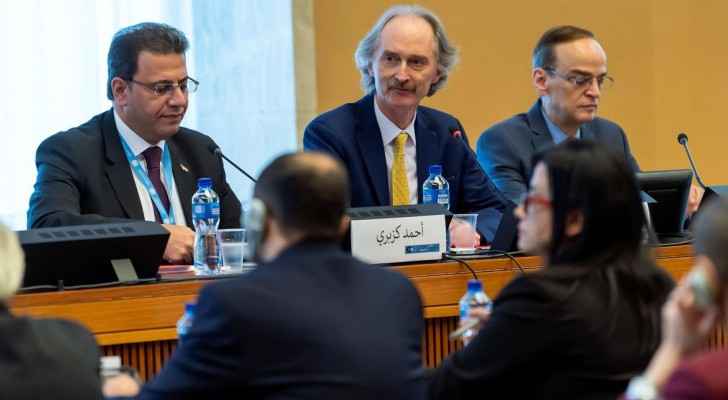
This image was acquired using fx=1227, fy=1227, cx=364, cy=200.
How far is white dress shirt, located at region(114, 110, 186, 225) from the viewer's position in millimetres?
4105

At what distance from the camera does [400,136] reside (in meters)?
4.45

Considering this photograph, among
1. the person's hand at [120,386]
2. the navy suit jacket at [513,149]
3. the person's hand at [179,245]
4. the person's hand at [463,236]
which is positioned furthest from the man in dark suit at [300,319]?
the navy suit jacket at [513,149]

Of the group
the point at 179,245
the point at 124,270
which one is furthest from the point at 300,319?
the point at 179,245

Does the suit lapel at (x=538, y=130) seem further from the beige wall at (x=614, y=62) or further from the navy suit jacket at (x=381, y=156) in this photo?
the beige wall at (x=614, y=62)

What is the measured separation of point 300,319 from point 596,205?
2.25ft

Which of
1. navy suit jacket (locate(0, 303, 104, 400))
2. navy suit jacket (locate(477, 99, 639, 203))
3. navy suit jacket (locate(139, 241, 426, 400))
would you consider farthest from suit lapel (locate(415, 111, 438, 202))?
navy suit jacket (locate(0, 303, 104, 400))

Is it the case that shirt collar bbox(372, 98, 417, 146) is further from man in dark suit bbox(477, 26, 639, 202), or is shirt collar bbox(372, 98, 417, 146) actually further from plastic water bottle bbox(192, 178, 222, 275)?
plastic water bottle bbox(192, 178, 222, 275)

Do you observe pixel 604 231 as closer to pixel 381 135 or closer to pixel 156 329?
pixel 156 329

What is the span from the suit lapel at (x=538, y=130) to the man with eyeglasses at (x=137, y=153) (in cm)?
124

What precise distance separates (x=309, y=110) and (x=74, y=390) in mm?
3581

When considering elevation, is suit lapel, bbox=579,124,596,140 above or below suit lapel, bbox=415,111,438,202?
above

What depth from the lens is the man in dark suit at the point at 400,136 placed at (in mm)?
4359

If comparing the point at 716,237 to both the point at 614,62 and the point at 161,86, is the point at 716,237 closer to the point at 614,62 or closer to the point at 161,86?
the point at 161,86

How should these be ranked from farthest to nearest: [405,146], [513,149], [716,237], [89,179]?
[513,149], [405,146], [89,179], [716,237]
